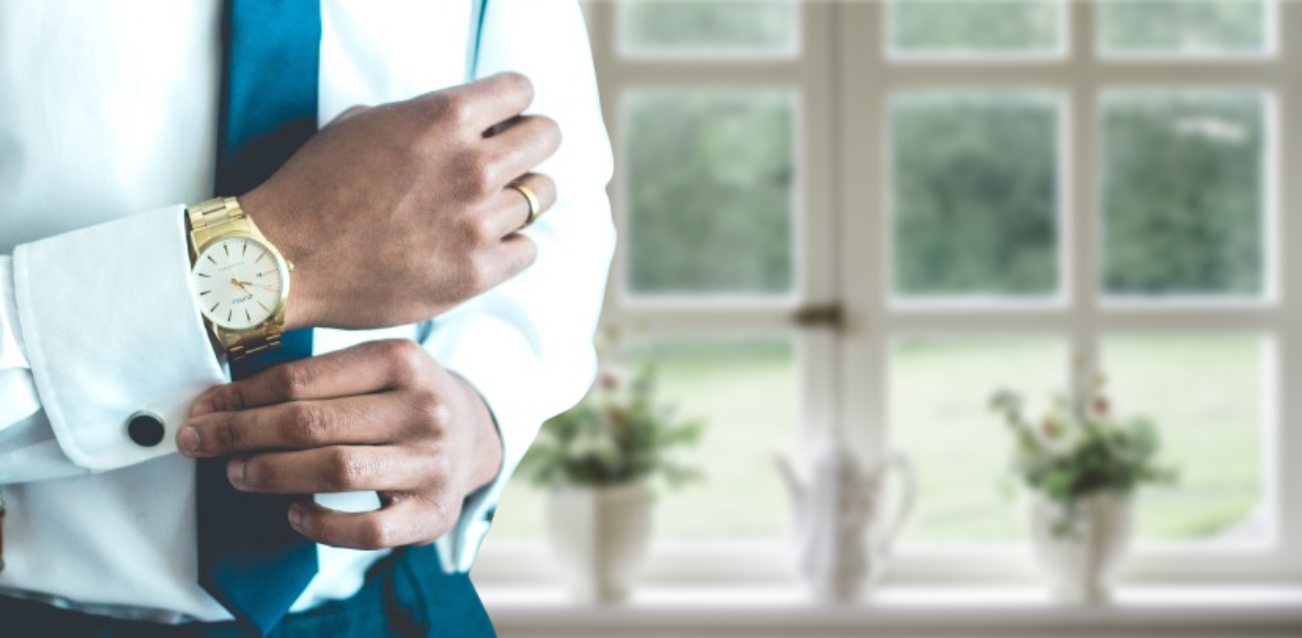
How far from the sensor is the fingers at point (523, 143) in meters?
0.62

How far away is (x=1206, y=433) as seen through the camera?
98.5 inches

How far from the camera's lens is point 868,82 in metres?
2.42

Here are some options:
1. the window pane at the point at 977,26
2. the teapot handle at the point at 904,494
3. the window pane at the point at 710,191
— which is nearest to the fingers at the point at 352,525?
the teapot handle at the point at 904,494

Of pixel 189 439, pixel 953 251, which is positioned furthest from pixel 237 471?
pixel 953 251

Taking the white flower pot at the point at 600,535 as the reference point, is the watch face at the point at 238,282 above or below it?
above

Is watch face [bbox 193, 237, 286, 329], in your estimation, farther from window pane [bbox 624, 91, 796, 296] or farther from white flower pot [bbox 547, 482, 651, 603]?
window pane [bbox 624, 91, 796, 296]

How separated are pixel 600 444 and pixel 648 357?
0.25 metres

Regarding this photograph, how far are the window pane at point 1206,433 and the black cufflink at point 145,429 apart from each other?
2.17m

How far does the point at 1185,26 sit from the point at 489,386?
211cm

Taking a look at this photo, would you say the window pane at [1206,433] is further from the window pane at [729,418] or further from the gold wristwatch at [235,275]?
the gold wristwatch at [235,275]

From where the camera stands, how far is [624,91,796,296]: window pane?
97.0 inches

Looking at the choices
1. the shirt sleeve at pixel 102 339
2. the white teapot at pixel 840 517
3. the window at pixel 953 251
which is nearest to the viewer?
the shirt sleeve at pixel 102 339

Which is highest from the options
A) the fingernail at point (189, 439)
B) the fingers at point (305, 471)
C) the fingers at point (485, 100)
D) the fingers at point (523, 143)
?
the fingers at point (485, 100)

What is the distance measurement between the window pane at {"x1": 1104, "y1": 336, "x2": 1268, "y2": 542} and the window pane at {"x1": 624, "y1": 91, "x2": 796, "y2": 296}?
0.65m
